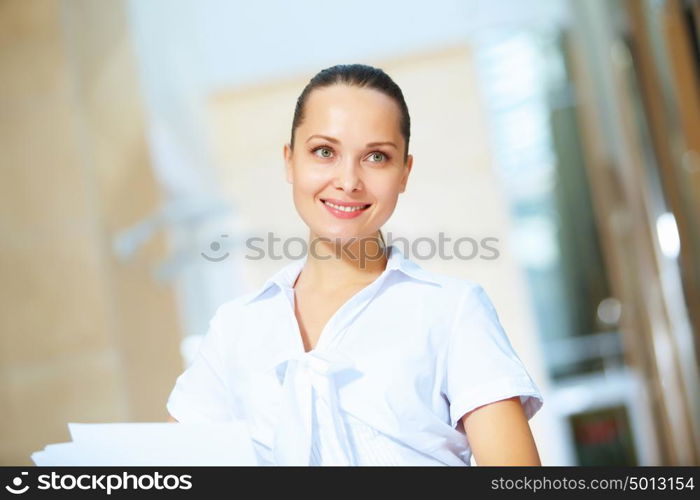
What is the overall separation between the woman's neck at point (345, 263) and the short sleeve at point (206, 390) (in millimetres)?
54

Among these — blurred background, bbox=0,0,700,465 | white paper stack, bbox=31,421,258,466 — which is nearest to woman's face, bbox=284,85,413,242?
white paper stack, bbox=31,421,258,466

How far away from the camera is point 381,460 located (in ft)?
1.16

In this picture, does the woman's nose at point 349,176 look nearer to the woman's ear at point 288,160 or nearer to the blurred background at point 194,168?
→ the woman's ear at point 288,160

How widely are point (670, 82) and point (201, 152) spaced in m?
0.77

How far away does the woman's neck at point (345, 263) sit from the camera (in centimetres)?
37

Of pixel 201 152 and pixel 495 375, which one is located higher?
pixel 201 152

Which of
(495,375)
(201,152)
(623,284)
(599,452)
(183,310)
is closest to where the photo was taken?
(495,375)

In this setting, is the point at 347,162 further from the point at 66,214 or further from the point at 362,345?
the point at 66,214

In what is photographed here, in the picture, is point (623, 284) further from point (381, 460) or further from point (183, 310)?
point (381, 460)

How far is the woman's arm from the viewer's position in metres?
0.33

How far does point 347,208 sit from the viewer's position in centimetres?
36

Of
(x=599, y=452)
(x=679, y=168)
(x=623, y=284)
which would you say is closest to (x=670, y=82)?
(x=679, y=168)

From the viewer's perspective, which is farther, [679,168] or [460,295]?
[679,168]
